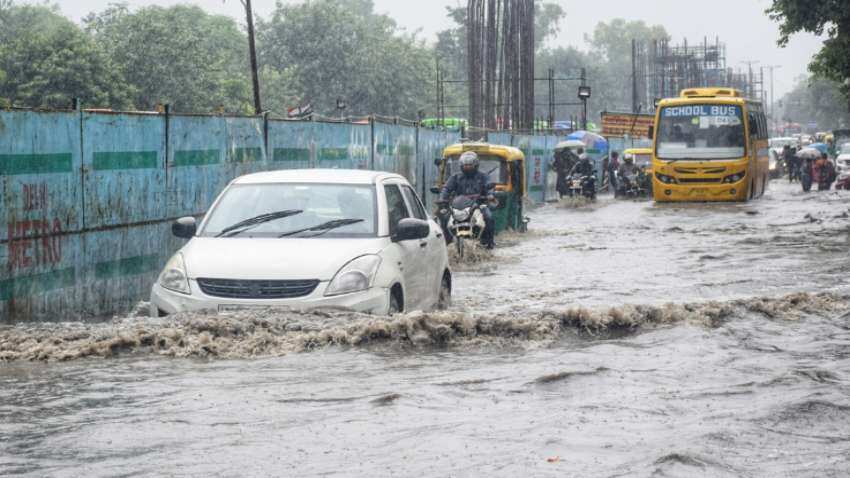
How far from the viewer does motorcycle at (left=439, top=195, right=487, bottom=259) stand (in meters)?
19.1

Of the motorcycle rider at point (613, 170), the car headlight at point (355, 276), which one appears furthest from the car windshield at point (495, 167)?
the motorcycle rider at point (613, 170)

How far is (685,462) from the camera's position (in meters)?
6.35

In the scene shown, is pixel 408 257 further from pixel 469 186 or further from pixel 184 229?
pixel 469 186

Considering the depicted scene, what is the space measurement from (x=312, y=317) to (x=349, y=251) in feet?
2.19

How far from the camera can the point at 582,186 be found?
1513 inches

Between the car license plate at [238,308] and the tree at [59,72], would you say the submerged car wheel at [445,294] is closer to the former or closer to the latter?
the car license plate at [238,308]

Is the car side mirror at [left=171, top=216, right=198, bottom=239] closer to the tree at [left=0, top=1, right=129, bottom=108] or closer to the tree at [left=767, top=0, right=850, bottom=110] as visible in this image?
the tree at [left=767, top=0, right=850, bottom=110]

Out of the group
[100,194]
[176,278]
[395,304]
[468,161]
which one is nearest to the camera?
[176,278]

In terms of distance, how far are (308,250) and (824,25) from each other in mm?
24355

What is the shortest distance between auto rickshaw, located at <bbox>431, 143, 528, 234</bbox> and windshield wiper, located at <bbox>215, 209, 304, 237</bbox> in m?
12.9

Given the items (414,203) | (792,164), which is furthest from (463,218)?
(792,164)

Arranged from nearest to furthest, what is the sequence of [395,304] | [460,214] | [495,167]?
[395,304], [460,214], [495,167]

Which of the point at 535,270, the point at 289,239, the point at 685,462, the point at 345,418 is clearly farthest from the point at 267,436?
the point at 535,270

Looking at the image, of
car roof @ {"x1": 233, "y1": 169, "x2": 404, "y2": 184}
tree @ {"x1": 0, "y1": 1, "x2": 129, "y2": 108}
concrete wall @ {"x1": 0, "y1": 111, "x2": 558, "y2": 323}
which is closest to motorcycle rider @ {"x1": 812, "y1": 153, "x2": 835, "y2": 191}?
tree @ {"x1": 0, "y1": 1, "x2": 129, "y2": 108}
